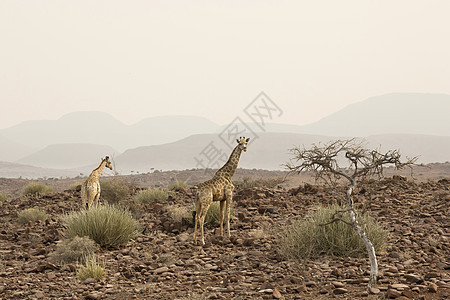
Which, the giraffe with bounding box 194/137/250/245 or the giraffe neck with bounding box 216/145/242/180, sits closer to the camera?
the giraffe with bounding box 194/137/250/245

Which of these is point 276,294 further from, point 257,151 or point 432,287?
point 257,151

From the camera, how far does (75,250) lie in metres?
8.70

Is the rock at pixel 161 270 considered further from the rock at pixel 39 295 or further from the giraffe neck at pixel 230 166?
the giraffe neck at pixel 230 166

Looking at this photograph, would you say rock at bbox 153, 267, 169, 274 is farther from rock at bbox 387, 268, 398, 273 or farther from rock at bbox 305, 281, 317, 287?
rock at bbox 387, 268, 398, 273

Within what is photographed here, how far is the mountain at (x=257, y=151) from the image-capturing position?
14850 centimetres

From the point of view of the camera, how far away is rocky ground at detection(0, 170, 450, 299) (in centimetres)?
605

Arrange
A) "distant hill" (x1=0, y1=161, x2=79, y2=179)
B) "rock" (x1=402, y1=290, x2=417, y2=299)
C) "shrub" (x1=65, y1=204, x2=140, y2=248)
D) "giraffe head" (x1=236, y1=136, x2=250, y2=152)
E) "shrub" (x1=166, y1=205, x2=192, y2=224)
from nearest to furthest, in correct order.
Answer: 1. "rock" (x1=402, y1=290, x2=417, y2=299)
2. "giraffe head" (x1=236, y1=136, x2=250, y2=152)
3. "shrub" (x1=65, y1=204, x2=140, y2=248)
4. "shrub" (x1=166, y1=205, x2=192, y2=224)
5. "distant hill" (x1=0, y1=161, x2=79, y2=179)

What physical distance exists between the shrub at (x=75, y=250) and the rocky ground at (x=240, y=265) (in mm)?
297

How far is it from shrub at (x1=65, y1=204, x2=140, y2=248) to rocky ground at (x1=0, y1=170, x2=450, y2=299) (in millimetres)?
361

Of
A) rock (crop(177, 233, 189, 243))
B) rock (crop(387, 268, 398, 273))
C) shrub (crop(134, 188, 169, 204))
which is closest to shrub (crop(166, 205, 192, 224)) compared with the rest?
rock (crop(177, 233, 189, 243))

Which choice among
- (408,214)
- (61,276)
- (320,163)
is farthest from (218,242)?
(408,214)

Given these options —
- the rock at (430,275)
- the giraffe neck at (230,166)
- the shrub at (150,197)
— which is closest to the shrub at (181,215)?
the giraffe neck at (230,166)

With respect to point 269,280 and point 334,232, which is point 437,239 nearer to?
point 334,232

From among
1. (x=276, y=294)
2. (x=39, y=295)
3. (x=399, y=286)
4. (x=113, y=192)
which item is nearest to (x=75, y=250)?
(x=39, y=295)
